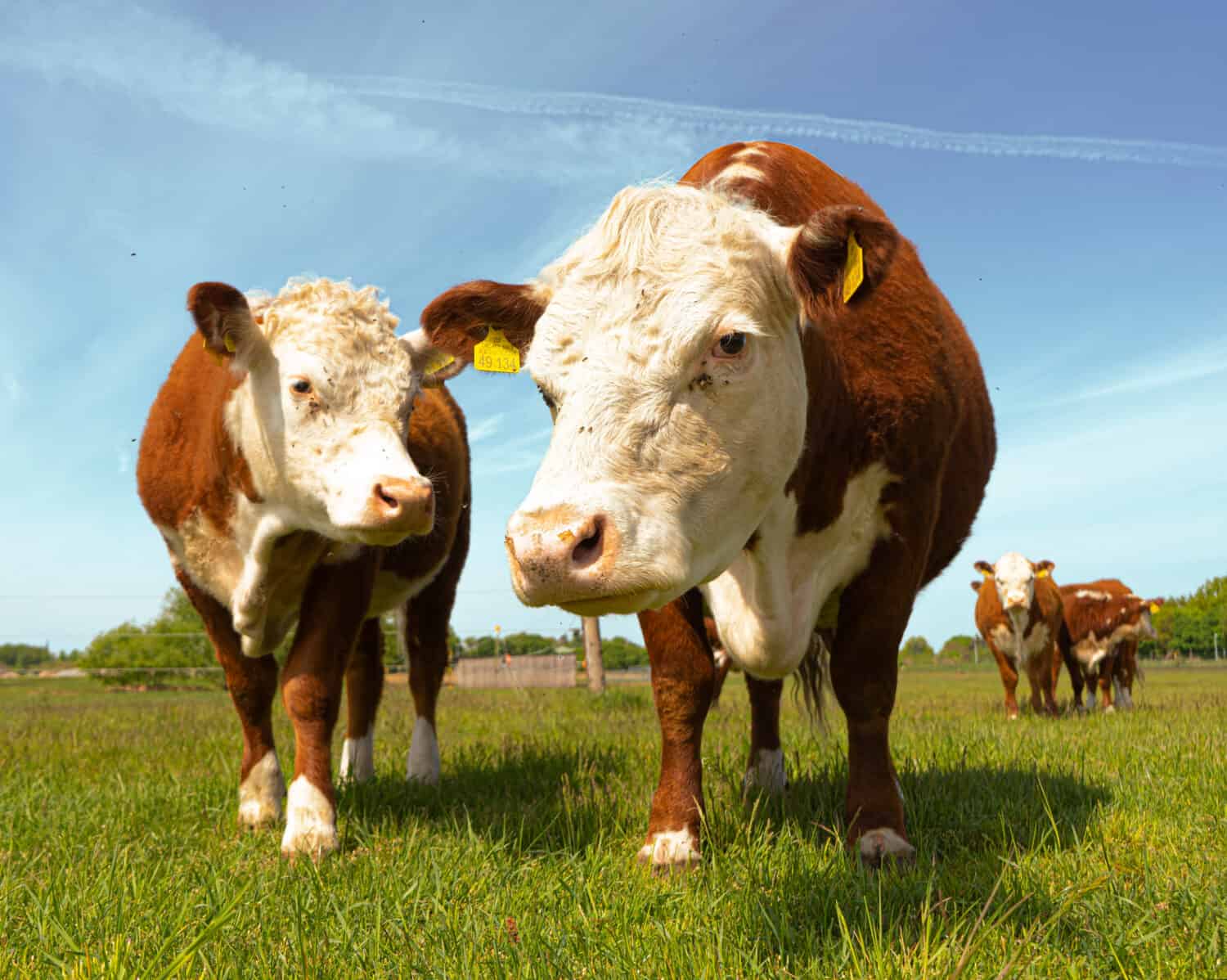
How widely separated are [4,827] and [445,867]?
213 cm

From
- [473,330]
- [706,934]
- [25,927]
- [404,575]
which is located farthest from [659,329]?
[404,575]

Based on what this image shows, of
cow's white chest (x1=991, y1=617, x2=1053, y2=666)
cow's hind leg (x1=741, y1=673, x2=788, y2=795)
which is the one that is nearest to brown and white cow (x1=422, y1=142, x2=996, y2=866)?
cow's hind leg (x1=741, y1=673, x2=788, y2=795)

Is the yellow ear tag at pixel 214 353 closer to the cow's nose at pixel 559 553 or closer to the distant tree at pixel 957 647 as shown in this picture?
the cow's nose at pixel 559 553

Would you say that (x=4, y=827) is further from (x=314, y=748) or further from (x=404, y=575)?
(x=404, y=575)

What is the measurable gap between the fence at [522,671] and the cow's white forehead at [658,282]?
24.3m

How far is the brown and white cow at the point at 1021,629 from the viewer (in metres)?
13.4

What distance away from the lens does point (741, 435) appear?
8.32 ft

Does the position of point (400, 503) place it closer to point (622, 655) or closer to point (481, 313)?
point (481, 313)

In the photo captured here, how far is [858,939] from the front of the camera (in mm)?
2367

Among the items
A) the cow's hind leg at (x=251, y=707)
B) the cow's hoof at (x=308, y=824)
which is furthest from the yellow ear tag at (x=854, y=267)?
the cow's hind leg at (x=251, y=707)

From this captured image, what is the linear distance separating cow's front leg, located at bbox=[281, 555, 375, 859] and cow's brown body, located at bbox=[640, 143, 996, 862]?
140 centimetres

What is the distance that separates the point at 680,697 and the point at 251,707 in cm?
238

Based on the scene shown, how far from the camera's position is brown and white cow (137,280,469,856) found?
401 cm

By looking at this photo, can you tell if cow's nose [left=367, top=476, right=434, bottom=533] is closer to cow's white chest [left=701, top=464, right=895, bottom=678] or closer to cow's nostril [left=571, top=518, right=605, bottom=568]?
cow's white chest [left=701, top=464, right=895, bottom=678]
